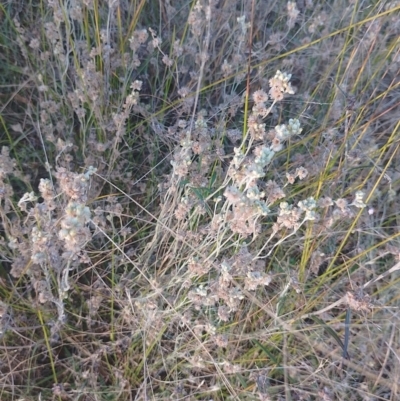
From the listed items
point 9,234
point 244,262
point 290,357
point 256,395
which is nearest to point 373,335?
point 290,357

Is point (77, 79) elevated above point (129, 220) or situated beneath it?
elevated above

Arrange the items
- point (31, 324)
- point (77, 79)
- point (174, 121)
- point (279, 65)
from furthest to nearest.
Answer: point (279, 65), point (174, 121), point (77, 79), point (31, 324)

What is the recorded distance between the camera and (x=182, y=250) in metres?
1.24

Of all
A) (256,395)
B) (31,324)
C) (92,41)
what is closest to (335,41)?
(92,41)

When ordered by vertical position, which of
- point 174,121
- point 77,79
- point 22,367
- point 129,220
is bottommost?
point 22,367

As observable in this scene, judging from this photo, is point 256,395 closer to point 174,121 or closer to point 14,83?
point 174,121

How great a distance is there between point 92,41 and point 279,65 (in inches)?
22.8

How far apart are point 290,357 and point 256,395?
125mm

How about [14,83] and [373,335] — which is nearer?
[373,335]

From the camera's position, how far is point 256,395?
122cm

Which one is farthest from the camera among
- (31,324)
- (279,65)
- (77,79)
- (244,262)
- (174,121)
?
(279,65)

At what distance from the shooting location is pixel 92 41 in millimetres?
1555

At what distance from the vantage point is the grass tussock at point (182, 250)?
3.65 feet

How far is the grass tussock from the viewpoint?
111cm
